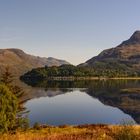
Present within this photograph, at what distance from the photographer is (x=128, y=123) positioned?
17875 millimetres

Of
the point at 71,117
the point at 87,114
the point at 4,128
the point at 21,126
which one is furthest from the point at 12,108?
the point at 87,114

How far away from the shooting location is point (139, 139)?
1477cm

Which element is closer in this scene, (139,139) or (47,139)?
(47,139)

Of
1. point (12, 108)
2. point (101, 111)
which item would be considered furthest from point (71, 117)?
point (12, 108)

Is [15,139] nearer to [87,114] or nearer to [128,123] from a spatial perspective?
[128,123]

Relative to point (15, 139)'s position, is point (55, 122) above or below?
below

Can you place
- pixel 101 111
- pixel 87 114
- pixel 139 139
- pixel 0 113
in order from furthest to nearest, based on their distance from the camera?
pixel 101 111
pixel 87 114
pixel 0 113
pixel 139 139

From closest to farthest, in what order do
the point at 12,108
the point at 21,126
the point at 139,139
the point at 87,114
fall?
the point at 139,139 → the point at 12,108 → the point at 21,126 → the point at 87,114

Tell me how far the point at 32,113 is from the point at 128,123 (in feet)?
284

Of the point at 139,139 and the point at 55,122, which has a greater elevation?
the point at 139,139

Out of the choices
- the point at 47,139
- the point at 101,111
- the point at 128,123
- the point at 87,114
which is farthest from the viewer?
the point at 101,111

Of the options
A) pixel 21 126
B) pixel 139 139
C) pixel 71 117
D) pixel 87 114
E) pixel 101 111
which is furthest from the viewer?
pixel 101 111

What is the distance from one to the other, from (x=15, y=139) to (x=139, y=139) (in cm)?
542

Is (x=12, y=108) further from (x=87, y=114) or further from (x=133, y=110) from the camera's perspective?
(x=133, y=110)
